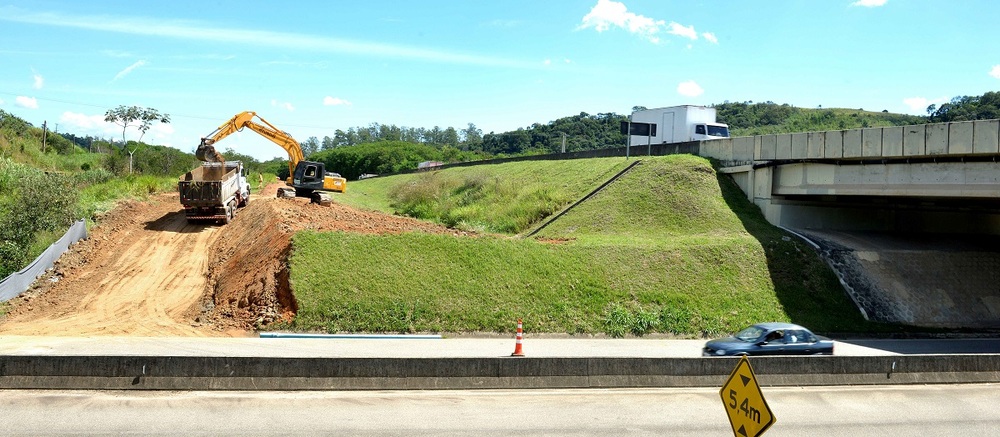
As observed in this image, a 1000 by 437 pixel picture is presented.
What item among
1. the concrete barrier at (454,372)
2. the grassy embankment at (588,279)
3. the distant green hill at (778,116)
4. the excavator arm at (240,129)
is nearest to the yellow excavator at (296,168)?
the excavator arm at (240,129)

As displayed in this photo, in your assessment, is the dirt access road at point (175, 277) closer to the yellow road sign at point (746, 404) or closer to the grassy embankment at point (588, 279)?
the grassy embankment at point (588, 279)

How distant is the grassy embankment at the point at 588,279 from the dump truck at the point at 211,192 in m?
9.71

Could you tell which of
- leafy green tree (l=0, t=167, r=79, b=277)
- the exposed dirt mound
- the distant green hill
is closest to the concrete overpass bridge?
the exposed dirt mound

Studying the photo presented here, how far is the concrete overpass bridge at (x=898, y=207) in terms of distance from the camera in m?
25.5

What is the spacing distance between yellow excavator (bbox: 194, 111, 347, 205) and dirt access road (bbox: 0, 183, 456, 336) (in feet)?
15.3

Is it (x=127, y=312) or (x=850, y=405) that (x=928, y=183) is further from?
(x=127, y=312)

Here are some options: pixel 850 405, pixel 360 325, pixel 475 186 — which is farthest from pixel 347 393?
pixel 475 186

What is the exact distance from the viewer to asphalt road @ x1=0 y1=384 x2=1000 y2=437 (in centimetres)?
1182

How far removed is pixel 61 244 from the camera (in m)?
26.9

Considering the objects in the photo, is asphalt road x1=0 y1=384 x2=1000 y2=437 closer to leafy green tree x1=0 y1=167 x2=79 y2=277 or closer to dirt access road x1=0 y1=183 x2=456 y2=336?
dirt access road x1=0 y1=183 x2=456 y2=336

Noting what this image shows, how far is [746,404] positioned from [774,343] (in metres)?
12.2

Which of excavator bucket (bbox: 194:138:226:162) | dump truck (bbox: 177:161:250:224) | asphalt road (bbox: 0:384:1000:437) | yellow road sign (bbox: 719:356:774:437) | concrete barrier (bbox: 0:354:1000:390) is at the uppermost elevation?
excavator bucket (bbox: 194:138:226:162)

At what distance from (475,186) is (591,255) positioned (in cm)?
2223

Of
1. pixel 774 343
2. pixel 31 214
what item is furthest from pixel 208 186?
pixel 774 343
